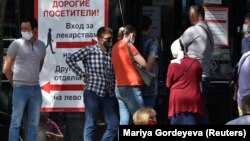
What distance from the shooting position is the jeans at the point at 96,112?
902 cm

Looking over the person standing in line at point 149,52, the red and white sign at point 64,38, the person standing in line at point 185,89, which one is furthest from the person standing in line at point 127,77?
the person standing in line at point 185,89

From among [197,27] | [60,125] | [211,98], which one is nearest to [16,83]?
→ [60,125]

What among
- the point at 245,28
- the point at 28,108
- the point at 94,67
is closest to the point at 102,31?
the point at 94,67

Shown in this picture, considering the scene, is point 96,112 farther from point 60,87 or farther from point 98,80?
point 60,87

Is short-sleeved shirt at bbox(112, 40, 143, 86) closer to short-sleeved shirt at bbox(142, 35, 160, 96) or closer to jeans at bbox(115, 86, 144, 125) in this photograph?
jeans at bbox(115, 86, 144, 125)

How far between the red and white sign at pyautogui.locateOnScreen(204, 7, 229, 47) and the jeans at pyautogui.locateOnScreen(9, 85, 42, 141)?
9.81ft

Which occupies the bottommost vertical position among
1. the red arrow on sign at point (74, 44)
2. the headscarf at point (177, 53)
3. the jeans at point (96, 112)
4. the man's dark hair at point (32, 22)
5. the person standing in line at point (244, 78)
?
the jeans at point (96, 112)

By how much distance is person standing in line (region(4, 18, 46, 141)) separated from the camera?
353 inches

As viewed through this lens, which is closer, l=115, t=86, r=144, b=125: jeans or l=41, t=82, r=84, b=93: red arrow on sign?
l=115, t=86, r=144, b=125: jeans

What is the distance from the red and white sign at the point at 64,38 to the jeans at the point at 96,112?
0.50m

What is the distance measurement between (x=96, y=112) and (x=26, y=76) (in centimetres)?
104

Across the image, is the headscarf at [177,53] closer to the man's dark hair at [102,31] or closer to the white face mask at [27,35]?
the man's dark hair at [102,31]

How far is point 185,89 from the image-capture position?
8.29 m

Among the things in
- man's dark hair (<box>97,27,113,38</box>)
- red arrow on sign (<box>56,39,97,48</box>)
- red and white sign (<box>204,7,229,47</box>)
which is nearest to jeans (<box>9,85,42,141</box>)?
red arrow on sign (<box>56,39,97,48</box>)
